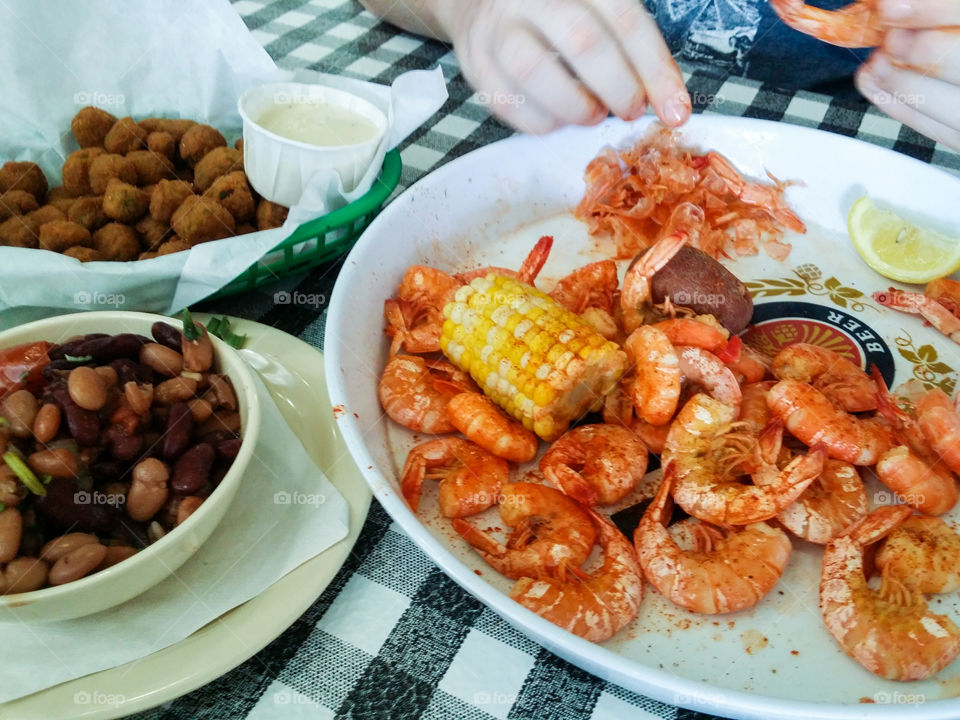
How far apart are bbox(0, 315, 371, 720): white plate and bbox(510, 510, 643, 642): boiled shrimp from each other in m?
0.31

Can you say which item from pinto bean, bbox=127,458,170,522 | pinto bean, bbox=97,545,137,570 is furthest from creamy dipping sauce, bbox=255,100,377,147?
pinto bean, bbox=97,545,137,570

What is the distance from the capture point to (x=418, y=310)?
1.65 meters

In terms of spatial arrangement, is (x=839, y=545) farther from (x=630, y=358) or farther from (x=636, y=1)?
(x=636, y=1)

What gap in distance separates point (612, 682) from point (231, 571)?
0.60 meters

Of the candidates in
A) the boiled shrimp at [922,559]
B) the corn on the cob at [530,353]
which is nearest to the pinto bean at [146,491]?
the corn on the cob at [530,353]

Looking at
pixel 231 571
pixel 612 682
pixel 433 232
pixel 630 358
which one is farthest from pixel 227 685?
pixel 433 232

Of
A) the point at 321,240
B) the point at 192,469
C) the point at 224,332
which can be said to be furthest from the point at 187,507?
the point at 321,240

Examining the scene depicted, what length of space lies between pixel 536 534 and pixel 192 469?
1.85ft

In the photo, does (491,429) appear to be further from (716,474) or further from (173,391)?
(173,391)

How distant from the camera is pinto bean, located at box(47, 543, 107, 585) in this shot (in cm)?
100

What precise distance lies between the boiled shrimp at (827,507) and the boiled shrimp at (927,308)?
566 millimetres

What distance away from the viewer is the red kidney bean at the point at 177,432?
3.77 feet

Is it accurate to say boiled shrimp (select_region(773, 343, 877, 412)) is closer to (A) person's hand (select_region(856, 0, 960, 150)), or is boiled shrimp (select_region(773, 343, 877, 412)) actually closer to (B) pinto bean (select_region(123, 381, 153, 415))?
(A) person's hand (select_region(856, 0, 960, 150))

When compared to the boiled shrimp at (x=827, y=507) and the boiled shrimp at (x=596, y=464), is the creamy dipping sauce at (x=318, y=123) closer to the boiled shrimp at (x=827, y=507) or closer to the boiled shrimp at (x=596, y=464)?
the boiled shrimp at (x=596, y=464)
